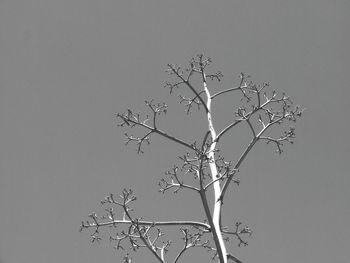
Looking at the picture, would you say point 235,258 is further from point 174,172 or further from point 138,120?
point 138,120

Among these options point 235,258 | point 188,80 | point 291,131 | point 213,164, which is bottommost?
point 235,258

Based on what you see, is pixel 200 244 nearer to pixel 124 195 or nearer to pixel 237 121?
pixel 124 195

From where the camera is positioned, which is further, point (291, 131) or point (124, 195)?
point (291, 131)

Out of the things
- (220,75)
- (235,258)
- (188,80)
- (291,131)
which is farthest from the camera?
(220,75)

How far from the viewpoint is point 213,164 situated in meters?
6.23

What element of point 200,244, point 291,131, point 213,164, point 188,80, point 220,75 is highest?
point 220,75

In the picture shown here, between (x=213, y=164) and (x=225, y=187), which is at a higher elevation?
(x=213, y=164)

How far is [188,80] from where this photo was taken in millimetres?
7613

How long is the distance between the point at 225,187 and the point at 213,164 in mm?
Answer: 554

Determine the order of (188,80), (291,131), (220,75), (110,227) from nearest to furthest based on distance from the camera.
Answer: (110,227) < (291,131) < (188,80) < (220,75)

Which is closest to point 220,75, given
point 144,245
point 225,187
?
point 225,187

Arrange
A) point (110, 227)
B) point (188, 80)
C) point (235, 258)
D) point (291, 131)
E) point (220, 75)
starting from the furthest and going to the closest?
point (220, 75) → point (188, 80) → point (291, 131) → point (110, 227) → point (235, 258)

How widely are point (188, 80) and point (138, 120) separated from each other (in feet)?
4.49

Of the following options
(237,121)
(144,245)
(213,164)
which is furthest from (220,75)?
(144,245)
